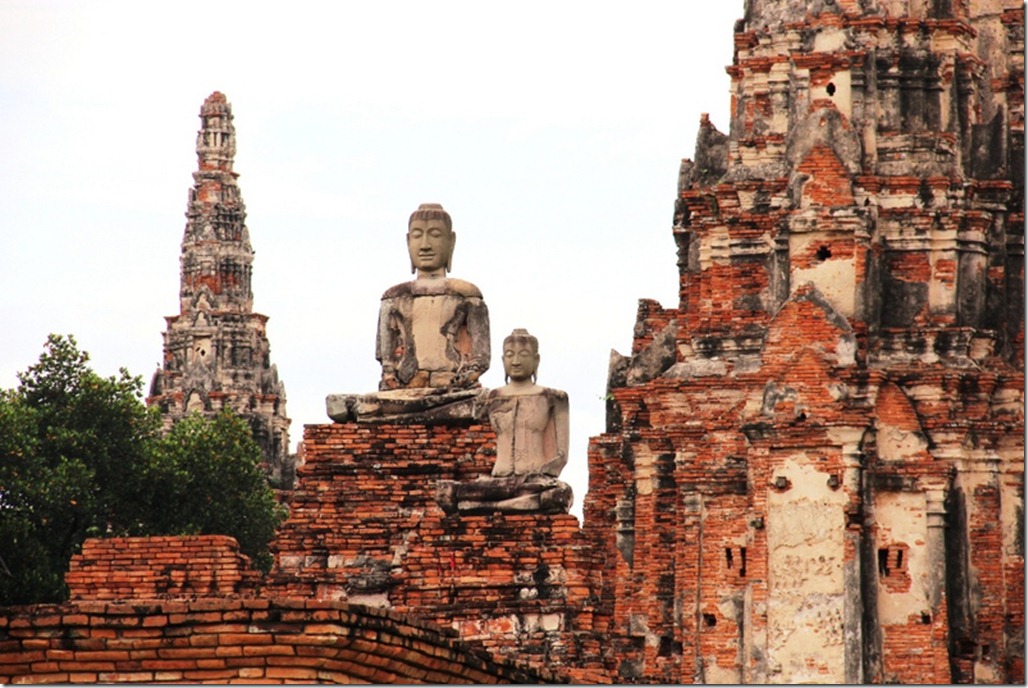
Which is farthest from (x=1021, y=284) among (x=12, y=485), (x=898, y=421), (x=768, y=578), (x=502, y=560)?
(x=502, y=560)

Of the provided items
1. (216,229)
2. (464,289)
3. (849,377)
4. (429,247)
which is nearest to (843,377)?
(849,377)

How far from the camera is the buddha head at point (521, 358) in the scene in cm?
2839

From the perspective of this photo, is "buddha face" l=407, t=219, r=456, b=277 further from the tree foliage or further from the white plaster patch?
the tree foliage

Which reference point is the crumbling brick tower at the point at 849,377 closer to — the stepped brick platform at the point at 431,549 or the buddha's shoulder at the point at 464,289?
the buddha's shoulder at the point at 464,289

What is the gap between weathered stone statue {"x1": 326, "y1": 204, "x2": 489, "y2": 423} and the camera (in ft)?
92.4

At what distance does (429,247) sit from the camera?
96.2 ft

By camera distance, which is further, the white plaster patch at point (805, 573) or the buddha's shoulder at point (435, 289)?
the white plaster patch at point (805, 573)

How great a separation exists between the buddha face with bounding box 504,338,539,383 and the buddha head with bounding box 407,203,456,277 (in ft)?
4.04

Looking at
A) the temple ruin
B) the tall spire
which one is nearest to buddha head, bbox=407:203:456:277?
the temple ruin

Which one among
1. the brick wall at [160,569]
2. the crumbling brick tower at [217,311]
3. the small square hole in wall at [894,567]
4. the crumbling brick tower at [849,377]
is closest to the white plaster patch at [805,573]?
the crumbling brick tower at [849,377]

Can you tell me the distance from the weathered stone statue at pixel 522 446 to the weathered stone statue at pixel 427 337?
0.85 feet

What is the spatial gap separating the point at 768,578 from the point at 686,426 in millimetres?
6152

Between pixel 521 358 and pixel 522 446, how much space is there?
1.06m

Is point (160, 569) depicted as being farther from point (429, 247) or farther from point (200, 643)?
point (200, 643)
